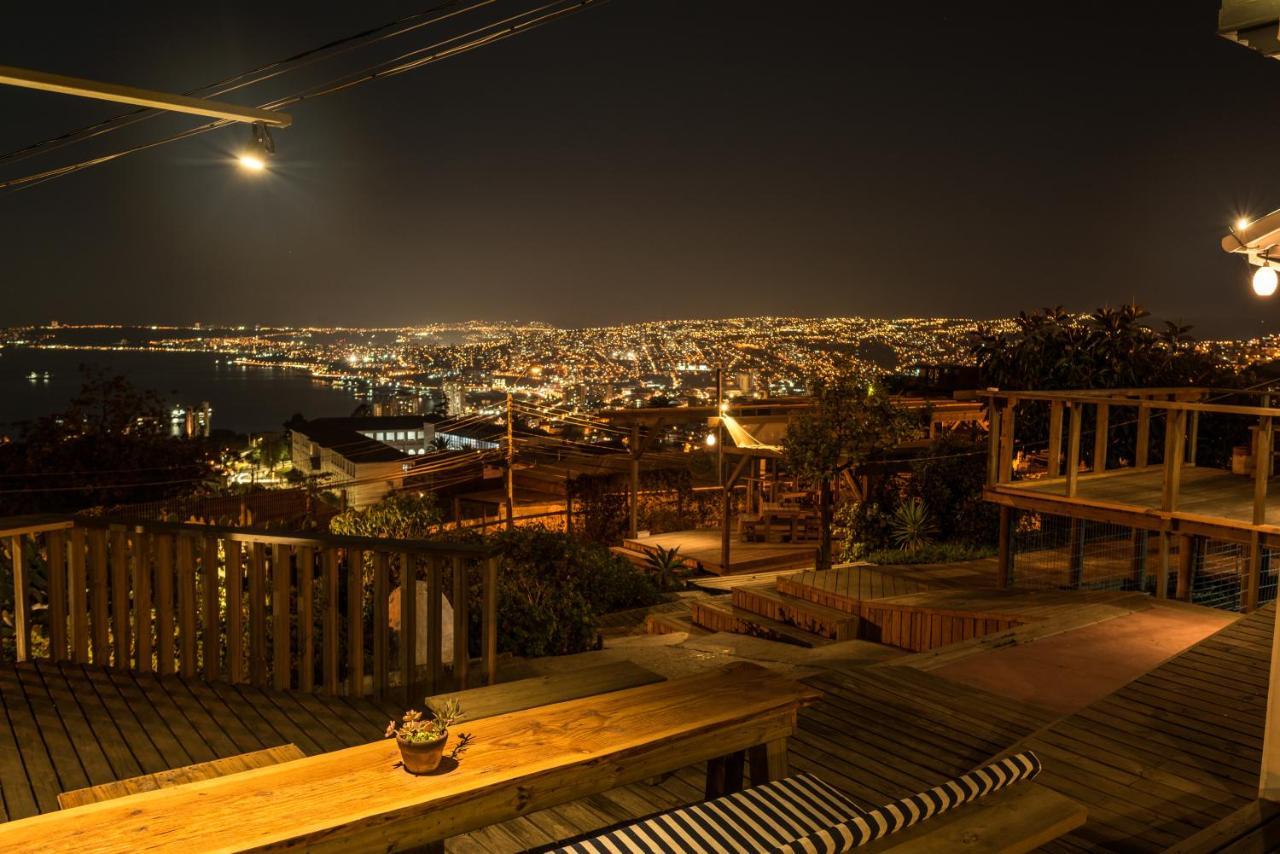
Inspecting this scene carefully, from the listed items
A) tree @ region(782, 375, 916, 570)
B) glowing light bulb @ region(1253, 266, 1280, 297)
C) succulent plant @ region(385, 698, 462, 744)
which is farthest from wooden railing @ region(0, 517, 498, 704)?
tree @ region(782, 375, 916, 570)

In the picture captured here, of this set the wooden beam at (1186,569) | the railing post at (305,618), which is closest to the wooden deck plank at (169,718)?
the railing post at (305,618)

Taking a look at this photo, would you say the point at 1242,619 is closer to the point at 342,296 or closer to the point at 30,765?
the point at 30,765

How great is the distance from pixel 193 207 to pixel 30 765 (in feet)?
168

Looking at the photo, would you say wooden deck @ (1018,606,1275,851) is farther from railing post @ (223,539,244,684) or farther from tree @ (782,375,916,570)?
tree @ (782,375,916,570)

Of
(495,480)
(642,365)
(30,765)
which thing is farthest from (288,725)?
(642,365)

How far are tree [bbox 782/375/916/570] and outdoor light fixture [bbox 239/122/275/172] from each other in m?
7.70

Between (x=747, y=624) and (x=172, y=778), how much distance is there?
6772mm

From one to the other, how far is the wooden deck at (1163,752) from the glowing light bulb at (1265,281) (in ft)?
8.23

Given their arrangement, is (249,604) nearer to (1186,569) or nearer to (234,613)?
(234,613)

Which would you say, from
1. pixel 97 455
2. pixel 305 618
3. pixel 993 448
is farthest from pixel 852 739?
pixel 97 455

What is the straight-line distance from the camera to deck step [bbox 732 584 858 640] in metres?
8.08

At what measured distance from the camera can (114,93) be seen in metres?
3.95

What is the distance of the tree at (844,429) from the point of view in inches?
436

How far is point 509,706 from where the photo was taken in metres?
2.67
